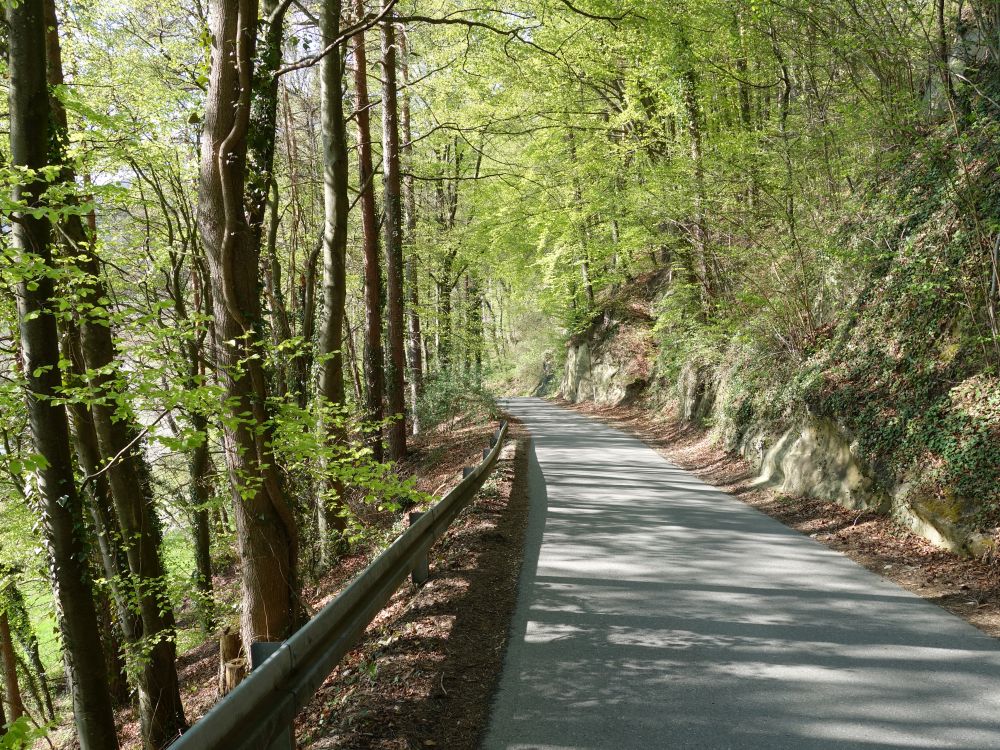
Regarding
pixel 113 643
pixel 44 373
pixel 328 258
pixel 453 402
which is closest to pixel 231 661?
pixel 44 373

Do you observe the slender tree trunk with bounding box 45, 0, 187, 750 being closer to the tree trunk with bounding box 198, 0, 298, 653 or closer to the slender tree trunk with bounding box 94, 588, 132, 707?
the slender tree trunk with bounding box 94, 588, 132, 707

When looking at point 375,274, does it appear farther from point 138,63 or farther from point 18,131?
point 18,131

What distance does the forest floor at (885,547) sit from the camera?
5.50 metres

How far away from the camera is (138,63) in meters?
11.2

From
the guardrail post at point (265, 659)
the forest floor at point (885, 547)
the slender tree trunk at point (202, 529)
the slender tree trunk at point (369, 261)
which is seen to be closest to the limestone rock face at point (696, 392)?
the forest floor at point (885, 547)

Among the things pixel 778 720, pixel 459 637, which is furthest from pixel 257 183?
pixel 778 720

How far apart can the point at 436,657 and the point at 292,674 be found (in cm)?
159

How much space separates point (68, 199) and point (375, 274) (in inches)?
308

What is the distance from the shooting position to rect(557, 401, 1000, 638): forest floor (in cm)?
550

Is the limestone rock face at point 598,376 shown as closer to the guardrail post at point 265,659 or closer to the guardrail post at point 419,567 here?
the guardrail post at point 419,567

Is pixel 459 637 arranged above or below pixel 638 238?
below

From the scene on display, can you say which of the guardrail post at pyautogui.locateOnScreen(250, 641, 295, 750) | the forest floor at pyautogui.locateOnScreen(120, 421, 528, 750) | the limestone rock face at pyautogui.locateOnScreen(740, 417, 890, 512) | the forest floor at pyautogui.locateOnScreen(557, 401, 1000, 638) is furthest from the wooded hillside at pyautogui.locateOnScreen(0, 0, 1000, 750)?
the guardrail post at pyautogui.locateOnScreen(250, 641, 295, 750)

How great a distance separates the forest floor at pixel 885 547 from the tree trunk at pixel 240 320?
18.5 ft

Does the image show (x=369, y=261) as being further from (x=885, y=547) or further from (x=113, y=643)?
(x=885, y=547)
